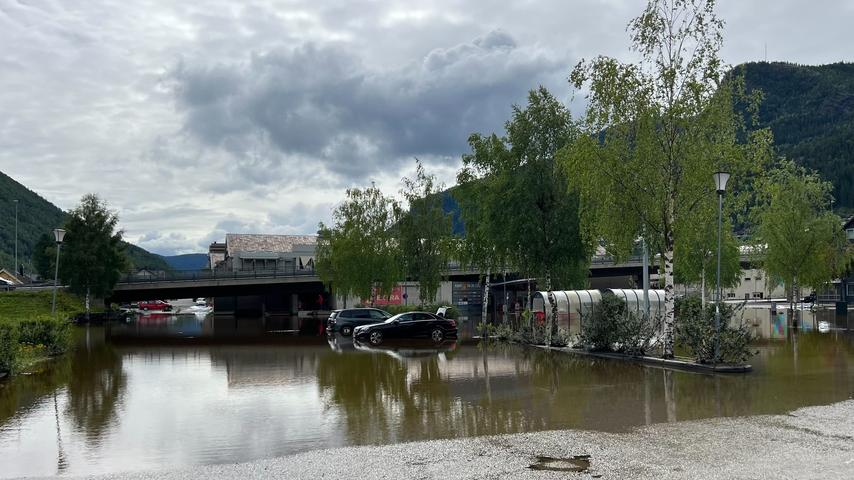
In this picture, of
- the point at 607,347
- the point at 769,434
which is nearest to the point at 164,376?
the point at 607,347

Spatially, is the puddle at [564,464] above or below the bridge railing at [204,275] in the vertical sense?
below

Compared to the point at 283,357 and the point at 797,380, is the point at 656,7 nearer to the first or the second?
the point at 797,380

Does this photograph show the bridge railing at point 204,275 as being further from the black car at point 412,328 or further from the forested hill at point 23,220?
the forested hill at point 23,220

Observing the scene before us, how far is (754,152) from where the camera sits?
2367cm

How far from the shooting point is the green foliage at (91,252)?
68.4 metres

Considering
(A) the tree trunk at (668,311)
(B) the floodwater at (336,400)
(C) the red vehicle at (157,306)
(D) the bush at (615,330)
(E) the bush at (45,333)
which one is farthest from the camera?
(C) the red vehicle at (157,306)

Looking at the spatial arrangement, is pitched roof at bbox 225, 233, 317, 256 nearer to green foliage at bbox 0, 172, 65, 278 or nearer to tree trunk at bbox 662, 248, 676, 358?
green foliage at bbox 0, 172, 65, 278

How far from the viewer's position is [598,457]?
33.2 feet

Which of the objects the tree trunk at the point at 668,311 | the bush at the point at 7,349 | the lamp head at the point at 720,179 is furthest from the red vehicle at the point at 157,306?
the lamp head at the point at 720,179

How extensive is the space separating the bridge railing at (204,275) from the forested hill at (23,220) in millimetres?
76231

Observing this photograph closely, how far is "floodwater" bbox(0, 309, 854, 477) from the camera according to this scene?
11648mm

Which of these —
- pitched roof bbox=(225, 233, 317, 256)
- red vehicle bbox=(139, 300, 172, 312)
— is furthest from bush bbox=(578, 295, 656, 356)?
red vehicle bbox=(139, 300, 172, 312)

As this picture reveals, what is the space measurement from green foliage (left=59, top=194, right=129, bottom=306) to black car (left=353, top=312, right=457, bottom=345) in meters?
43.7

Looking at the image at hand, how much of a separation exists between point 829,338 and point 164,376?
2919 centimetres
